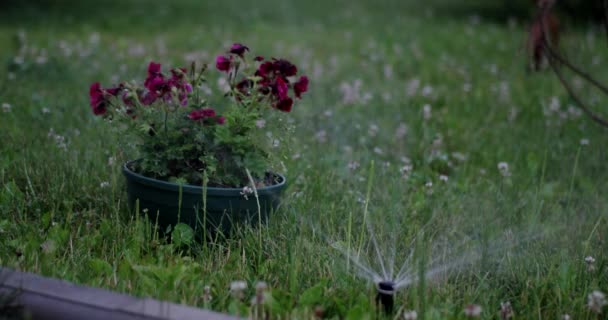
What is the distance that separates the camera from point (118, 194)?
10.6 feet

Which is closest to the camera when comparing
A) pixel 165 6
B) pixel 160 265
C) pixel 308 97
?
pixel 160 265

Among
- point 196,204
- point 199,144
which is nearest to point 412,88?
point 199,144

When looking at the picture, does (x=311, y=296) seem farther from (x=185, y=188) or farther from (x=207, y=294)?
(x=185, y=188)

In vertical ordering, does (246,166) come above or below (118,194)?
above

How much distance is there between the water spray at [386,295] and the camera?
2.21 m

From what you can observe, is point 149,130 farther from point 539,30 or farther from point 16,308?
point 539,30

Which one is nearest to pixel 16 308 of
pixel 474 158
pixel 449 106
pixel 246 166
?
pixel 246 166

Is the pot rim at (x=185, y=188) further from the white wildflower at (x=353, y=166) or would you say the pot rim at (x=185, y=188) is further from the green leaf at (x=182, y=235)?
the white wildflower at (x=353, y=166)

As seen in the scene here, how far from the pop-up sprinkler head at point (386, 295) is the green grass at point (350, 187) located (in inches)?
2.8

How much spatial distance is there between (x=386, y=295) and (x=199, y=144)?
43.8 inches

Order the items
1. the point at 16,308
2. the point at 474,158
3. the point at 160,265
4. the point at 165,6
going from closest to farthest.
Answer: the point at 16,308
the point at 160,265
the point at 474,158
the point at 165,6

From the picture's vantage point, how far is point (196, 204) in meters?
2.71

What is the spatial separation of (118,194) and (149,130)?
1.68ft

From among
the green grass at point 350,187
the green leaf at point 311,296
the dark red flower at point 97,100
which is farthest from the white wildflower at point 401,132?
the green leaf at point 311,296
